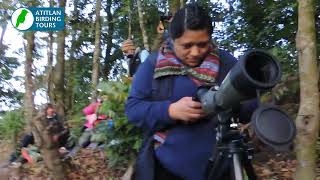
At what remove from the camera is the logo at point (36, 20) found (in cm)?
712

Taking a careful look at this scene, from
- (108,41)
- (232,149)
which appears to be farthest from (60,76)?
(232,149)

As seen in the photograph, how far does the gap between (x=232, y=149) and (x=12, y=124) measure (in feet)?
34.4

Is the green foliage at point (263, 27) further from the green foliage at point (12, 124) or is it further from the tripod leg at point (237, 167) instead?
the tripod leg at point (237, 167)

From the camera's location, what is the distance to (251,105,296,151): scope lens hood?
116cm

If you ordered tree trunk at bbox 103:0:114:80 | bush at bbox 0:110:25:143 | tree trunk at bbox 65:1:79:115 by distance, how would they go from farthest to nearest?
tree trunk at bbox 103:0:114:80 < tree trunk at bbox 65:1:79:115 < bush at bbox 0:110:25:143

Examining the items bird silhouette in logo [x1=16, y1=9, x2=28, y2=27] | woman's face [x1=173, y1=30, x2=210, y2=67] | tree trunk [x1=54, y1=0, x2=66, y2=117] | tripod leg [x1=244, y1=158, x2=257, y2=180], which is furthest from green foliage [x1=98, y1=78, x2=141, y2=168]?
tree trunk [x1=54, y1=0, x2=66, y2=117]

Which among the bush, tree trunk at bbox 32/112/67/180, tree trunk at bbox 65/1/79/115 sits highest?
tree trunk at bbox 65/1/79/115

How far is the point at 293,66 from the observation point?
22.2 ft

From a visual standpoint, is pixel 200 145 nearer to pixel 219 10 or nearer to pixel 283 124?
pixel 283 124

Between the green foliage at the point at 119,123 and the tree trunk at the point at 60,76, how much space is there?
16.9 ft

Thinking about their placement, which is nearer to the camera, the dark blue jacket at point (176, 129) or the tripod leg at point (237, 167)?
the tripod leg at point (237, 167)

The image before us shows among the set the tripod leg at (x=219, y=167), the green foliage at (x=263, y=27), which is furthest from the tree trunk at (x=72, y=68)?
the tripod leg at (x=219, y=167)

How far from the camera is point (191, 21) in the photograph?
163cm

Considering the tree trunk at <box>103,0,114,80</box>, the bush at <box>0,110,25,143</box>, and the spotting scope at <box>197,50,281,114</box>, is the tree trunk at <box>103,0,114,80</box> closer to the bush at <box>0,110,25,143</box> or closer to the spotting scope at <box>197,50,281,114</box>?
the bush at <box>0,110,25,143</box>
